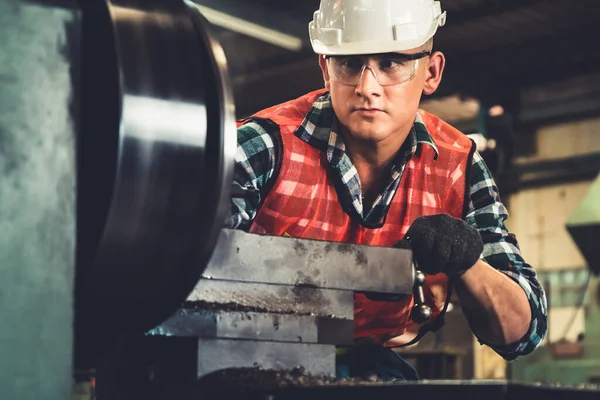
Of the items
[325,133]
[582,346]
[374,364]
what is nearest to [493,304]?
[374,364]

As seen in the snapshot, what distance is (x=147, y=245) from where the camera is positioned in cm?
93

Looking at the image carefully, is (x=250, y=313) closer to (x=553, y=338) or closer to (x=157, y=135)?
(x=157, y=135)

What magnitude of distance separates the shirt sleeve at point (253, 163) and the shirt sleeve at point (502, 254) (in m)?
0.48

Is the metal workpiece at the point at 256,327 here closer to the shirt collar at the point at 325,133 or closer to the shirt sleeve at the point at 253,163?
the shirt sleeve at the point at 253,163

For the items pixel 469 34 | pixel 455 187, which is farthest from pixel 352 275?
pixel 469 34

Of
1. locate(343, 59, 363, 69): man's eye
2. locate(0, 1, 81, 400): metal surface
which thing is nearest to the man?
locate(343, 59, 363, 69): man's eye

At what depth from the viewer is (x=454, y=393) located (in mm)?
910

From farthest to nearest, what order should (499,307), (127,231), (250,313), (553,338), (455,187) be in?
(553,338) < (455,187) < (499,307) < (250,313) < (127,231)

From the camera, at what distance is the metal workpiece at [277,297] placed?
1.12 metres

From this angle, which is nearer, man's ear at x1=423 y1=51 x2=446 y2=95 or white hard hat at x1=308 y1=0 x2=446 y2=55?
white hard hat at x1=308 y1=0 x2=446 y2=55

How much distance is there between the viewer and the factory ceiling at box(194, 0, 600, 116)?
5.43 meters

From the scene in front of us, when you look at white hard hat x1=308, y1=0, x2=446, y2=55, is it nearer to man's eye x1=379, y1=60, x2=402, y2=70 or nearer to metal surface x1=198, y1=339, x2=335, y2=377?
man's eye x1=379, y1=60, x2=402, y2=70

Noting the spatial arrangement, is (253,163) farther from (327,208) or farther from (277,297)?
(277,297)

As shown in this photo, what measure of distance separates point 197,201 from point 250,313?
0.24 m
